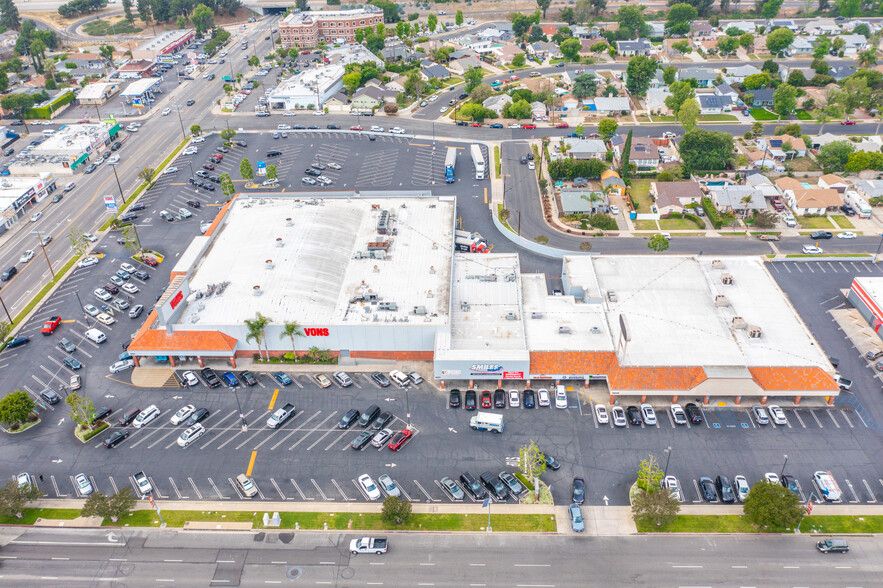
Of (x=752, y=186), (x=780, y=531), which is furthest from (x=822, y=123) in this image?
(x=780, y=531)

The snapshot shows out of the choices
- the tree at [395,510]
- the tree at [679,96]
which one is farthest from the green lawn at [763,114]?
the tree at [395,510]

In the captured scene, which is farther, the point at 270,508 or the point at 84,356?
the point at 84,356

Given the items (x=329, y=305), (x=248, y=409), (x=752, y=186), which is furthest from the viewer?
(x=752, y=186)

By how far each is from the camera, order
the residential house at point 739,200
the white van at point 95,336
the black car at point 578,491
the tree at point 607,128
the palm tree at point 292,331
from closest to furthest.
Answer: the black car at point 578,491, the palm tree at point 292,331, the white van at point 95,336, the residential house at point 739,200, the tree at point 607,128

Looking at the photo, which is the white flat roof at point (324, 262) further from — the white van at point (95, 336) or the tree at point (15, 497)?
the tree at point (15, 497)

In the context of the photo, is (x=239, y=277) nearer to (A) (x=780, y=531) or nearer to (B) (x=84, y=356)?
(B) (x=84, y=356)

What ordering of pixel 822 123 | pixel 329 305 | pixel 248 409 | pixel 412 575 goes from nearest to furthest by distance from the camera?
1. pixel 412 575
2. pixel 248 409
3. pixel 329 305
4. pixel 822 123
